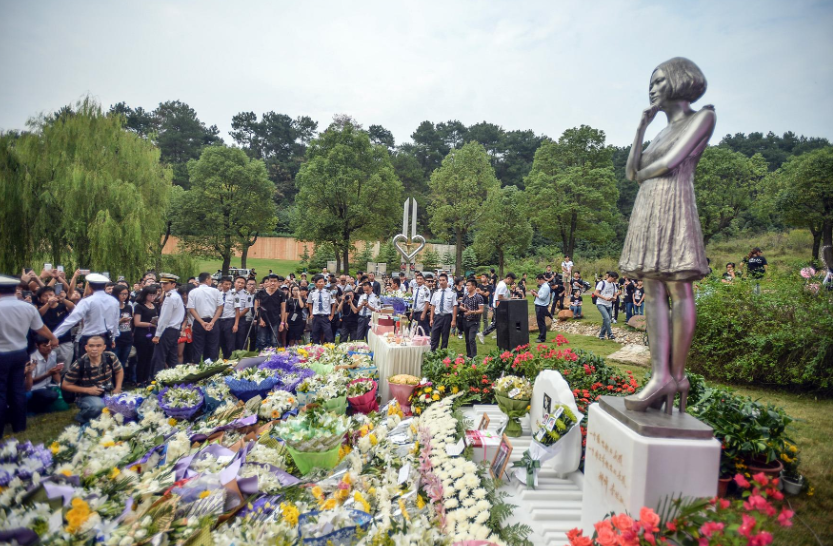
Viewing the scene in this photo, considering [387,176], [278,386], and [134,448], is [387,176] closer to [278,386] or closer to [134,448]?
[278,386]

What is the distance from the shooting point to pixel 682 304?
325cm

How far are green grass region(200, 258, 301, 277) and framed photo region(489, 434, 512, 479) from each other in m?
33.7

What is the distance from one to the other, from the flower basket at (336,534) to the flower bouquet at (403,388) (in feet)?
9.57

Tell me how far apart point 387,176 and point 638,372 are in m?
24.6

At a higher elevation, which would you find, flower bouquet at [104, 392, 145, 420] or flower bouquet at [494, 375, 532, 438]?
flower bouquet at [494, 375, 532, 438]

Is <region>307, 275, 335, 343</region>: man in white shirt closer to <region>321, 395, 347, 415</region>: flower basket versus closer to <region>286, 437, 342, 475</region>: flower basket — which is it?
<region>321, 395, 347, 415</region>: flower basket

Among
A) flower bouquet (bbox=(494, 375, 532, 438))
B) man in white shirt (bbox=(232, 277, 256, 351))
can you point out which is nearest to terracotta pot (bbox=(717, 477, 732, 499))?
flower bouquet (bbox=(494, 375, 532, 438))

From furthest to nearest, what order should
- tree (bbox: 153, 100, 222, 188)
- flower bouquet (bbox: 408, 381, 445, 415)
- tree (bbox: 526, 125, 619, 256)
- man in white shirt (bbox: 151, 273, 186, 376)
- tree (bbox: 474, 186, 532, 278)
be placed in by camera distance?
tree (bbox: 153, 100, 222, 188) → tree (bbox: 474, 186, 532, 278) → tree (bbox: 526, 125, 619, 256) → man in white shirt (bbox: 151, 273, 186, 376) → flower bouquet (bbox: 408, 381, 445, 415)

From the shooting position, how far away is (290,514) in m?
2.98

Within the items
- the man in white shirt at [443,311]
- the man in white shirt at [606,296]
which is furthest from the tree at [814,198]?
the man in white shirt at [443,311]

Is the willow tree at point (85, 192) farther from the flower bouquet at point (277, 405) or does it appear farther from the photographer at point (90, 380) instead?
the flower bouquet at point (277, 405)

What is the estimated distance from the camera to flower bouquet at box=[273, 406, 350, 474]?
401 cm

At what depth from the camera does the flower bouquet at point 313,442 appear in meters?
4.01

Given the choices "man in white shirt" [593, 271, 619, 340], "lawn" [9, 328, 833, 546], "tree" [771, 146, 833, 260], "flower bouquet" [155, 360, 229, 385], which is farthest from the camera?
"tree" [771, 146, 833, 260]
